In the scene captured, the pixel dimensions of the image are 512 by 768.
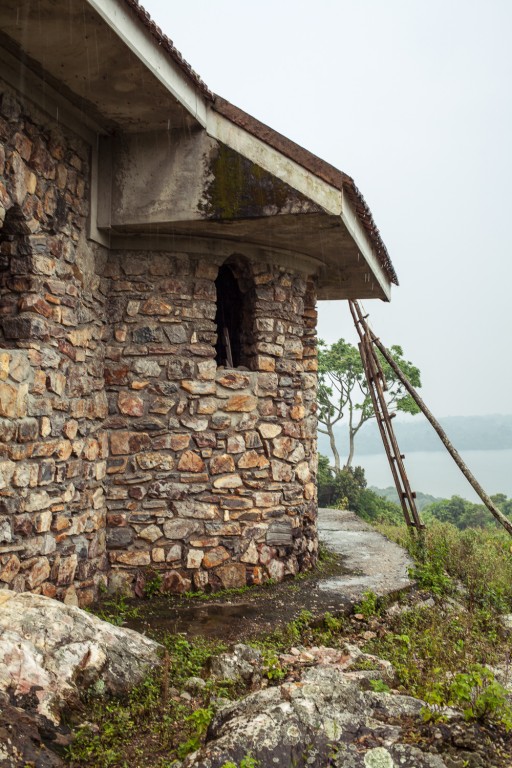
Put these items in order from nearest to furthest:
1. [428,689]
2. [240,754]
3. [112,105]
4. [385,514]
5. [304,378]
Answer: [240,754] → [428,689] → [112,105] → [304,378] → [385,514]

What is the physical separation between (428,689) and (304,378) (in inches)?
146

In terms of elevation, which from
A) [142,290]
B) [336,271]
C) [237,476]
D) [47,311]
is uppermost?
[336,271]

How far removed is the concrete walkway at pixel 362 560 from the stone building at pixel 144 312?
532 mm

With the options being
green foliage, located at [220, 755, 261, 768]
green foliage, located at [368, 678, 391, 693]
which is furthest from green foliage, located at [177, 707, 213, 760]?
green foliage, located at [368, 678, 391, 693]

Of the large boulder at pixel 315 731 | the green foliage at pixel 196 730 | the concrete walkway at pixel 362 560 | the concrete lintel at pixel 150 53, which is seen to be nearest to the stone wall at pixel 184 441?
the concrete walkway at pixel 362 560

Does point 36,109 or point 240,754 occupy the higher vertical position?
point 36,109

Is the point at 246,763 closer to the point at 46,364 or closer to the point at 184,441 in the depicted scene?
the point at 46,364

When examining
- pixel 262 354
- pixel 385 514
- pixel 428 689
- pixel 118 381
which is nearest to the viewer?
pixel 428 689

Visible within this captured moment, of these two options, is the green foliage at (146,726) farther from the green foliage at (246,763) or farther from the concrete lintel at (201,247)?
the concrete lintel at (201,247)

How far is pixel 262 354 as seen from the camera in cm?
632

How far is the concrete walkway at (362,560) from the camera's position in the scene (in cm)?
612

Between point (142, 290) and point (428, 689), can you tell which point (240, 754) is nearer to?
point (428, 689)

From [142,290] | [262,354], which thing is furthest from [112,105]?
[262,354]

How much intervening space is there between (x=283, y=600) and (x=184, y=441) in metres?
1.59
